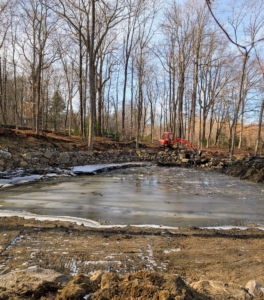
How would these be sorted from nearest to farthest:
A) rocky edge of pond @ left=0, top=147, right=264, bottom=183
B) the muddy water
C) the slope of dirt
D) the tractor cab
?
the muddy water, rocky edge of pond @ left=0, top=147, right=264, bottom=183, the slope of dirt, the tractor cab

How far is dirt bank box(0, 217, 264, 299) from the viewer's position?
2.53 metres

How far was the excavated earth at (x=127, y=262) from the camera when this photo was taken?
7.62ft

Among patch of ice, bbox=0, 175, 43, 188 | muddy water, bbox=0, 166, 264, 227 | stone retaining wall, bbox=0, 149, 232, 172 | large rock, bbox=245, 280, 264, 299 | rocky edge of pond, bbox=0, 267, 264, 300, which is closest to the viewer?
rocky edge of pond, bbox=0, 267, 264, 300

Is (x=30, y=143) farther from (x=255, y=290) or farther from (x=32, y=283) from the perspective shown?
(x=255, y=290)

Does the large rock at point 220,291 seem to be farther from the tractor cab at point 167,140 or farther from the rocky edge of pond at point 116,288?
the tractor cab at point 167,140

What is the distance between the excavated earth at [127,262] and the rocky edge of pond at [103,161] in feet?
24.8

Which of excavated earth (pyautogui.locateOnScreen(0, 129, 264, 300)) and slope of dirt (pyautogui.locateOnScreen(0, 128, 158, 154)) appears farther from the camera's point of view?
slope of dirt (pyautogui.locateOnScreen(0, 128, 158, 154))

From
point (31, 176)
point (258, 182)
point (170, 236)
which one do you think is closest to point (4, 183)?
point (31, 176)

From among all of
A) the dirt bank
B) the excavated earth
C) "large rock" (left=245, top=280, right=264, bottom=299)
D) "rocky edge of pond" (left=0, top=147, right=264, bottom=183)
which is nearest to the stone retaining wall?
"rocky edge of pond" (left=0, top=147, right=264, bottom=183)

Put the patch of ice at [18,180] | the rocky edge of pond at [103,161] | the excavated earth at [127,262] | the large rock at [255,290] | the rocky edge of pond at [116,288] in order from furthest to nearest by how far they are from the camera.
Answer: the rocky edge of pond at [103,161]
the patch of ice at [18,180]
the large rock at [255,290]
the excavated earth at [127,262]
the rocky edge of pond at [116,288]

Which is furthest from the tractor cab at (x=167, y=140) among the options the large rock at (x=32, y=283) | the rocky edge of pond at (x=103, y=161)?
the large rock at (x=32, y=283)

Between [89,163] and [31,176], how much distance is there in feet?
16.4

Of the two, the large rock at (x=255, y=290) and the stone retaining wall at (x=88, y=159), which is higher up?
the stone retaining wall at (x=88, y=159)

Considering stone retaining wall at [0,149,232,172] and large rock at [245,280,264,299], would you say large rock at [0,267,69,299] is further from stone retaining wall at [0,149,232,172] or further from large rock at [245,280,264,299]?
stone retaining wall at [0,149,232,172]
